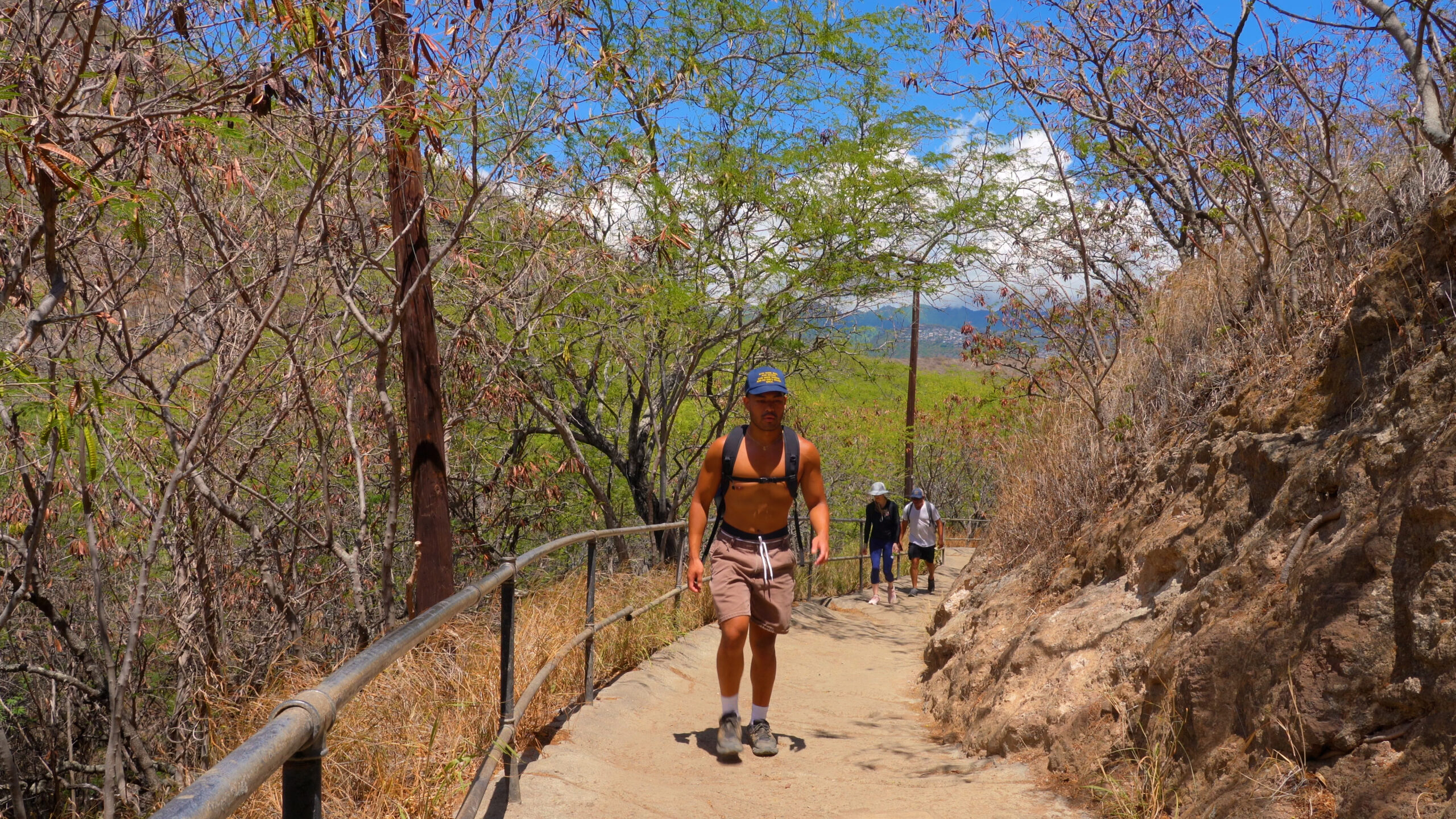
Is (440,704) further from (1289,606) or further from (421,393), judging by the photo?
(421,393)

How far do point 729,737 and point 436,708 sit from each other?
152cm

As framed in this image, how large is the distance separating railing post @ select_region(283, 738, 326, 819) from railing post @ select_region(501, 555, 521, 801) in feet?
6.83

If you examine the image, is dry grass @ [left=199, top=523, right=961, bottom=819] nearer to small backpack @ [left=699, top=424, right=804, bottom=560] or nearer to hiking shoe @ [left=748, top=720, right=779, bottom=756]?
hiking shoe @ [left=748, top=720, right=779, bottom=756]

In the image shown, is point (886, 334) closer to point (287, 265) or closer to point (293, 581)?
point (293, 581)

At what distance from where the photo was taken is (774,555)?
→ 5168 mm

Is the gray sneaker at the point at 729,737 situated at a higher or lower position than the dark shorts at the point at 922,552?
higher

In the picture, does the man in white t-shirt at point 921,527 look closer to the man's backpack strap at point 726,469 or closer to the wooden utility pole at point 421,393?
the wooden utility pole at point 421,393

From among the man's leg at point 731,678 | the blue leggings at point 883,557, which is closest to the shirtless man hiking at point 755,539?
the man's leg at point 731,678

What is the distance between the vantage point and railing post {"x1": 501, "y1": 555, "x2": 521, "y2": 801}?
147 inches

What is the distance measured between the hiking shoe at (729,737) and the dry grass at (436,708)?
2.78ft

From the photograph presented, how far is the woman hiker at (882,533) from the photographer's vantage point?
13.9m

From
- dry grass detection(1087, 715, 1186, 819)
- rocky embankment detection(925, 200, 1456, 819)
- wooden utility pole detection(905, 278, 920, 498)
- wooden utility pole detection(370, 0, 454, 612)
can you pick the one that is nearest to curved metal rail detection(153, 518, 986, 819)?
dry grass detection(1087, 715, 1186, 819)

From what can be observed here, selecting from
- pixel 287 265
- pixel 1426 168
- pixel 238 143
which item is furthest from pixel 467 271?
pixel 1426 168

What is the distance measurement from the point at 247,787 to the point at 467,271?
8.92 metres
